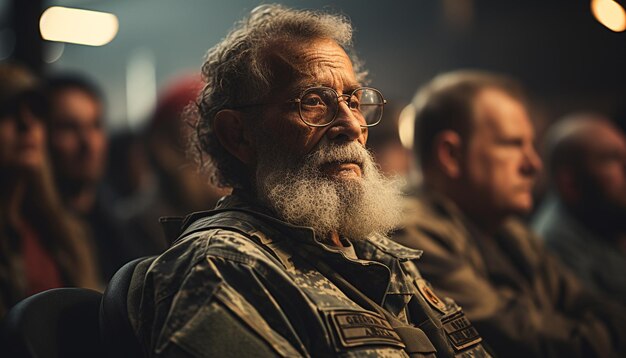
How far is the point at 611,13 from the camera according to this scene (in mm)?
3787

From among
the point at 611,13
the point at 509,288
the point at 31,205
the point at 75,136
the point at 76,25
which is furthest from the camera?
the point at 76,25

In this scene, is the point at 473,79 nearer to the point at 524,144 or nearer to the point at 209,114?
the point at 524,144

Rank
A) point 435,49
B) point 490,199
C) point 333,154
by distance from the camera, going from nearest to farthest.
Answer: point 333,154, point 490,199, point 435,49

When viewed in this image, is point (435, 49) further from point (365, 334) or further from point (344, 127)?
point (365, 334)

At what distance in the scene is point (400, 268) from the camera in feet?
6.94

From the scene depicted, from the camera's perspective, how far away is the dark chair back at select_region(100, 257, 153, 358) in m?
1.75

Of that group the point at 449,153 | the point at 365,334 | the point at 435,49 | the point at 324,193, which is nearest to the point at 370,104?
the point at 324,193

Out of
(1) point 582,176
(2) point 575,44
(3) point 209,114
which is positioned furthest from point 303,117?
(2) point 575,44

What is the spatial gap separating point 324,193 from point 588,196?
119 inches

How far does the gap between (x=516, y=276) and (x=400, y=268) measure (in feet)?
4.81

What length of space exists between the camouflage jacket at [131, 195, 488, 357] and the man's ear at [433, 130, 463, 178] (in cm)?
150

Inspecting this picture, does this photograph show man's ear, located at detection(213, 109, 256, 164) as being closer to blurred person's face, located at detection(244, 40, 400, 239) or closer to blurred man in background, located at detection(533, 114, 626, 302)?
blurred person's face, located at detection(244, 40, 400, 239)

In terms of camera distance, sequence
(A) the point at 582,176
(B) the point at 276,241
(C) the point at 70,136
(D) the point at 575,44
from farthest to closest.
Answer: (D) the point at 575,44 < (A) the point at 582,176 < (C) the point at 70,136 < (B) the point at 276,241

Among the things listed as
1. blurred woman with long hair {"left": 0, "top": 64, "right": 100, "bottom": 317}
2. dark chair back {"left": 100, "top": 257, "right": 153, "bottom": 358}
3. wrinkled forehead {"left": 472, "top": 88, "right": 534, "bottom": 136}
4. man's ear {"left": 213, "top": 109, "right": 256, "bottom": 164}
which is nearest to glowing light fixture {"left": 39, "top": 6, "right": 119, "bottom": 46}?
blurred woman with long hair {"left": 0, "top": 64, "right": 100, "bottom": 317}
